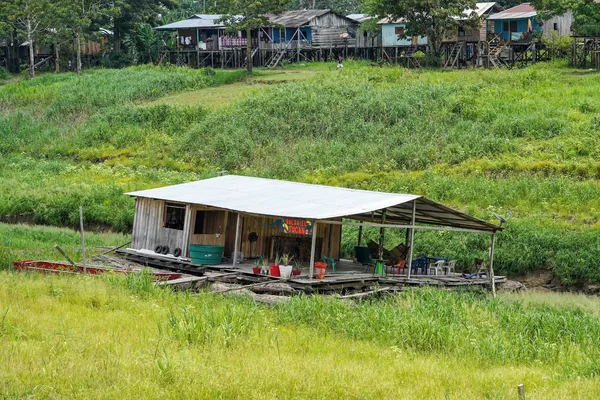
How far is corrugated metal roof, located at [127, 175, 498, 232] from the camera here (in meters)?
26.3

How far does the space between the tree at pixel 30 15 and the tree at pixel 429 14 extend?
24117mm

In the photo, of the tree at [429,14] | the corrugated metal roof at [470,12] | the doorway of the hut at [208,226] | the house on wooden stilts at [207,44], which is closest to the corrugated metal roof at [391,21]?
the corrugated metal roof at [470,12]

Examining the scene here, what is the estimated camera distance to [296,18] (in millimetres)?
73000

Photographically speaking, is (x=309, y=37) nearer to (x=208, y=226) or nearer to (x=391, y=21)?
(x=391, y=21)

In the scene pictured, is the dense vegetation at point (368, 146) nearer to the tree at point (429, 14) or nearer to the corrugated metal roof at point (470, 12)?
the tree at point (429, 14)

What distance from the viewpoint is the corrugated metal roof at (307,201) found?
26281 millimetres

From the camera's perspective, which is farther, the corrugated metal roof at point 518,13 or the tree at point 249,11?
the tree at point 249,11

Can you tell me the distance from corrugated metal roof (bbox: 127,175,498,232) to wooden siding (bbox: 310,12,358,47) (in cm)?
4209

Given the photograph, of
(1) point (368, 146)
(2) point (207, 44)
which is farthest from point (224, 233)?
(2) point (207, 44)

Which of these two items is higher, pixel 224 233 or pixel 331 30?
pixel 331 30

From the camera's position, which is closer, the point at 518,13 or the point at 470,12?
the point at 518,13

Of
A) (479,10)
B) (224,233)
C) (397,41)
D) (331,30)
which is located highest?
(479,10)

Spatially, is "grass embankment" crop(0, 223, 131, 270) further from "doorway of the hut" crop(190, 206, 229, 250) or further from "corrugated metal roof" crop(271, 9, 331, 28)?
"corrugated metal roof" crop(271, 9, 331, 28)

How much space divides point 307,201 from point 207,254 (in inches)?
127
